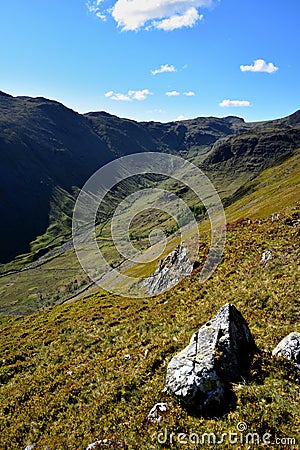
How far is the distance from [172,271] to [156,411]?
2901 cm

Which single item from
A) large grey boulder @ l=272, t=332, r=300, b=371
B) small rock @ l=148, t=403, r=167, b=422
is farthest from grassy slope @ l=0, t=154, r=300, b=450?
large grey boulder @ l=272, t=332, r=300, b=371

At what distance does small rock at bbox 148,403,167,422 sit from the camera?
12.2 metres

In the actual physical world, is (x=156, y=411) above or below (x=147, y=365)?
above

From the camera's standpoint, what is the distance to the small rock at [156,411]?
12.2 metres

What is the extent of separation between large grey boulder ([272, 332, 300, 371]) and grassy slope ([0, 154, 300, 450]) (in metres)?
0.46

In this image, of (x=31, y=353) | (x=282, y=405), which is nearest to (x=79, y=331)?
(x=31, y=353)

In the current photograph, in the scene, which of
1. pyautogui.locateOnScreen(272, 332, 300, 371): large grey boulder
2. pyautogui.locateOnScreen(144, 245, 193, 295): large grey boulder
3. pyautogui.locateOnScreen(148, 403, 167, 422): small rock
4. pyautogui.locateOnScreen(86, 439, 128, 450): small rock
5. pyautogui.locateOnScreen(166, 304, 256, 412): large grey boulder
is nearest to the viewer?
pyautogui.locateOnScreen(86, 439, 128, 450): small rock

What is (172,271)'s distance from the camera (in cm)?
4134

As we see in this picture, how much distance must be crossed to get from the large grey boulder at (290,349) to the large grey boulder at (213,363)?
1.21m

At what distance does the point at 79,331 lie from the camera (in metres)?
30.2

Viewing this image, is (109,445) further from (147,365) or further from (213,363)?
(147,365)

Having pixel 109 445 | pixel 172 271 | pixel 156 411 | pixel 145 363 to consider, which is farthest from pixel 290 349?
pixel 172 271

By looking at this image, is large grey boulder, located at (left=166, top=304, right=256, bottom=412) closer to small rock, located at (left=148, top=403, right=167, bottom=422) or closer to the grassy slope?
the grassy slope

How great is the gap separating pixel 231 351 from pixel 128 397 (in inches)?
228
